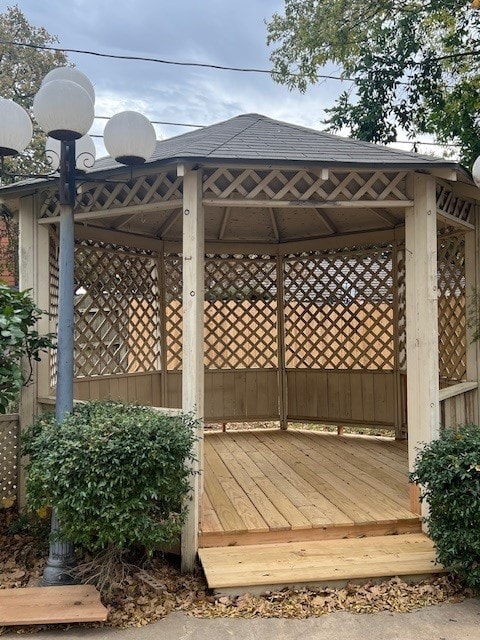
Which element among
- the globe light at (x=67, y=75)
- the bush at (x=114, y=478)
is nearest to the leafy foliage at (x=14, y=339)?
the bush at (x=114, y=478)

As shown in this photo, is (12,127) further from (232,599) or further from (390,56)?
(390,56)

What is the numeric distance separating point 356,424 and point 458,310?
70.8 inches

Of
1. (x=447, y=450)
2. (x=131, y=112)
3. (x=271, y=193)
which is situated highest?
(x=131, y=112)

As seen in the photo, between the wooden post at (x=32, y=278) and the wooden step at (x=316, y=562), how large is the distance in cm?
172

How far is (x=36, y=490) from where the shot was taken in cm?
270

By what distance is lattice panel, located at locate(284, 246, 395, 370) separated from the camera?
212 inches

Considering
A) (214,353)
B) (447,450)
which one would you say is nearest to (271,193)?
(447,450)

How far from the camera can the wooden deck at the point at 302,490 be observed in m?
3.04

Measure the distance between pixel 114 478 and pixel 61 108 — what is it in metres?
1.86

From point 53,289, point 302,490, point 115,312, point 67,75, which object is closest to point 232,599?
point 302,490

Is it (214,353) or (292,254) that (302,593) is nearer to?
(214,353)

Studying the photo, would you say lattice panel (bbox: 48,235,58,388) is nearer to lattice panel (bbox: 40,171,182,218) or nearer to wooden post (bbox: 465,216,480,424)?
lattice panel (bbox: 40,171,182,218)

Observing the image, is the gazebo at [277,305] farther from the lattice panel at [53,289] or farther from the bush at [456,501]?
the bush at [456,501]

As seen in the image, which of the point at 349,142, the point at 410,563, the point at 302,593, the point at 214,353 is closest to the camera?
the point at 302,593
